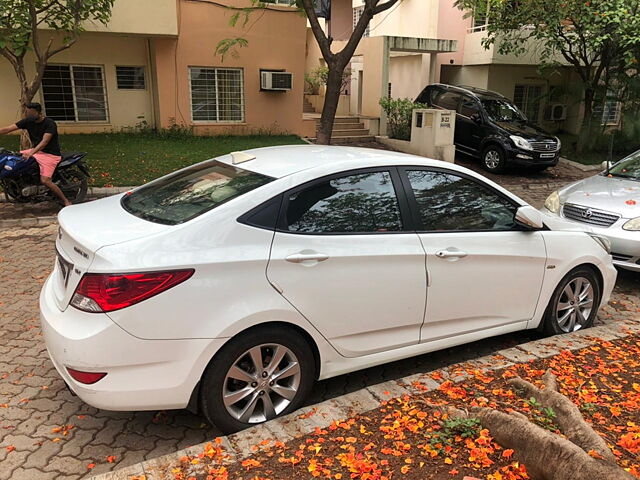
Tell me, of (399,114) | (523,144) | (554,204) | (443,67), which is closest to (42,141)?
(554,204)

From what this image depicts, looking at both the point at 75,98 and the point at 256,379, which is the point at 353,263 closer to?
the point at 256,379

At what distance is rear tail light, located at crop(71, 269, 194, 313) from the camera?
2.81 m

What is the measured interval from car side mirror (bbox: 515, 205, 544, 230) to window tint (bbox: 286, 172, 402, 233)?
109cm

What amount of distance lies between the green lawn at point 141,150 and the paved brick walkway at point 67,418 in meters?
Answer: 5.78

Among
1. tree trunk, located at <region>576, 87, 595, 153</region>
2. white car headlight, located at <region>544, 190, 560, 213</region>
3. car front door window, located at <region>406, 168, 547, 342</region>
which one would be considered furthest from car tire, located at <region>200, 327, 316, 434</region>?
tree trunk, located at <region>576, 87, 595, 153</region>

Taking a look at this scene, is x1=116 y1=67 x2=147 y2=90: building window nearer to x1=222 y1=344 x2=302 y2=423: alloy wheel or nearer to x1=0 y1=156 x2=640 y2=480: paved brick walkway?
x1=0 y1=156 x2=640 y2=480: paved brick walkway

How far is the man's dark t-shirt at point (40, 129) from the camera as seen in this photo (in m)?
7.88

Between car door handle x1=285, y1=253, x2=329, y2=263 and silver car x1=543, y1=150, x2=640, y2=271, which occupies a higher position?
car door handle x1=285, y1=253, x2=329, y2=263

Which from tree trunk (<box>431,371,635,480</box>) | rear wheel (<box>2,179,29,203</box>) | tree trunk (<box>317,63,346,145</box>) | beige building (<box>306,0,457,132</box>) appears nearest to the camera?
tree trunk (<box>431,371,635,480</box>)

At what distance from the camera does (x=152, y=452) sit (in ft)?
10.5

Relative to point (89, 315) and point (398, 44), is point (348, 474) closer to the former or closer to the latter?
point (89, 315)

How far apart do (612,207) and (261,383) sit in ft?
16.2

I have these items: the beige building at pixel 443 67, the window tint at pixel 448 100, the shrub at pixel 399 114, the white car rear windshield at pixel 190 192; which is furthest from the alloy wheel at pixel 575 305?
the beige building at pixel 443 67

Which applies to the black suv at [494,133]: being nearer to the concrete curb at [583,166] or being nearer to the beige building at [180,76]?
the concrete curb at [583,166]
